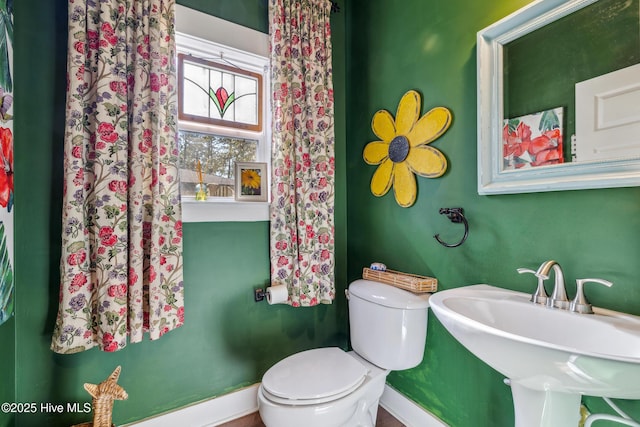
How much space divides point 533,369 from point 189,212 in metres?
1.42

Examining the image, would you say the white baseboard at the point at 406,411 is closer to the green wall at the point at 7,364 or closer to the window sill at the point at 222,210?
the window sill at the point at 222,210

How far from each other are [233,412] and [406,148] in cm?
168

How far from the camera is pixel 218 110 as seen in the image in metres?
1.64

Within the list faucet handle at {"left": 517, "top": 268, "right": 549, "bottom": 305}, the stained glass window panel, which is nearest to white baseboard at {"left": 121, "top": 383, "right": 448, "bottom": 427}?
faucet handle at {"left": 517, "top": 268, "right": 549, "bottom": 305}

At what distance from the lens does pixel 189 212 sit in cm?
145

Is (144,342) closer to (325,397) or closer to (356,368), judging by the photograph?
(325,397)

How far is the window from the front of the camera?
1.50m

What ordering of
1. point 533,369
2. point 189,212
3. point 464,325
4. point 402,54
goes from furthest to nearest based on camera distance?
point 402,54 < point 189,212 < point 464,325 < point 533,369

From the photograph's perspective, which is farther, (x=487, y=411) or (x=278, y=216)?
(x=278, y=216)

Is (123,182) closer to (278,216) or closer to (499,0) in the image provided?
(278,216)

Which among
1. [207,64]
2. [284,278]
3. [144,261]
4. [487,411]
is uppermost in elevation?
[207,64]

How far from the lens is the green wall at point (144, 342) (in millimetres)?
1179

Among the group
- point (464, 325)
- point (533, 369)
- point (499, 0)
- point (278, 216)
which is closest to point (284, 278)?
point (278, 216)

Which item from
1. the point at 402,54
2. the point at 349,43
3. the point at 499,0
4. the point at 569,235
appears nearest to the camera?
the point at 569,235
